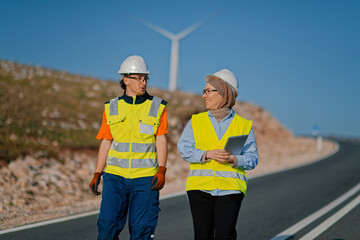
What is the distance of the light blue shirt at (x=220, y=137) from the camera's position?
3396 millimetres

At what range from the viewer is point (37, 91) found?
18297 mm

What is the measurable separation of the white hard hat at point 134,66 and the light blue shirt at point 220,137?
83 cm

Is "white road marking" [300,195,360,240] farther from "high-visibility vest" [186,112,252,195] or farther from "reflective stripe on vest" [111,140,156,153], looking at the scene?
"reflective stripe on vest" [111,140,156,153]

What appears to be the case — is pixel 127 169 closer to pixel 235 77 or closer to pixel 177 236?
pixel 235 77

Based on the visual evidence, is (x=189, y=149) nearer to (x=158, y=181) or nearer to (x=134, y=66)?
(x=158, y=181)

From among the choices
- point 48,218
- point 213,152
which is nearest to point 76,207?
point 48,218

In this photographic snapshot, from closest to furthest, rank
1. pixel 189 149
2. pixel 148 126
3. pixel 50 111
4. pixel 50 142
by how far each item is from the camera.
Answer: pixel 189 149 < pixel 148 126 < pixel 50 142 < pixel 50 111

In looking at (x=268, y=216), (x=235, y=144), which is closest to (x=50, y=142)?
(x=268, y=216)

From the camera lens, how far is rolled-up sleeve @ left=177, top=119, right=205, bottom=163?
3400mm

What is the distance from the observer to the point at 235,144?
3355mm

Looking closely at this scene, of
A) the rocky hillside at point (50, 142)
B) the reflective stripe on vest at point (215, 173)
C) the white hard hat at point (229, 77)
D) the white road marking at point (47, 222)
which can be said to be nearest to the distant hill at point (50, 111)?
the rocky hillside at point (50, 142)

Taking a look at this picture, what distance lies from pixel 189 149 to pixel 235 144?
1.31 ft

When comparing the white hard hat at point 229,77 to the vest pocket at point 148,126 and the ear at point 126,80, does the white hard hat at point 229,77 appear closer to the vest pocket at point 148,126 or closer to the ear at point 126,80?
the vest pocket at point 148,126

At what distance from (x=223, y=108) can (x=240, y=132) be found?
0.84ft
